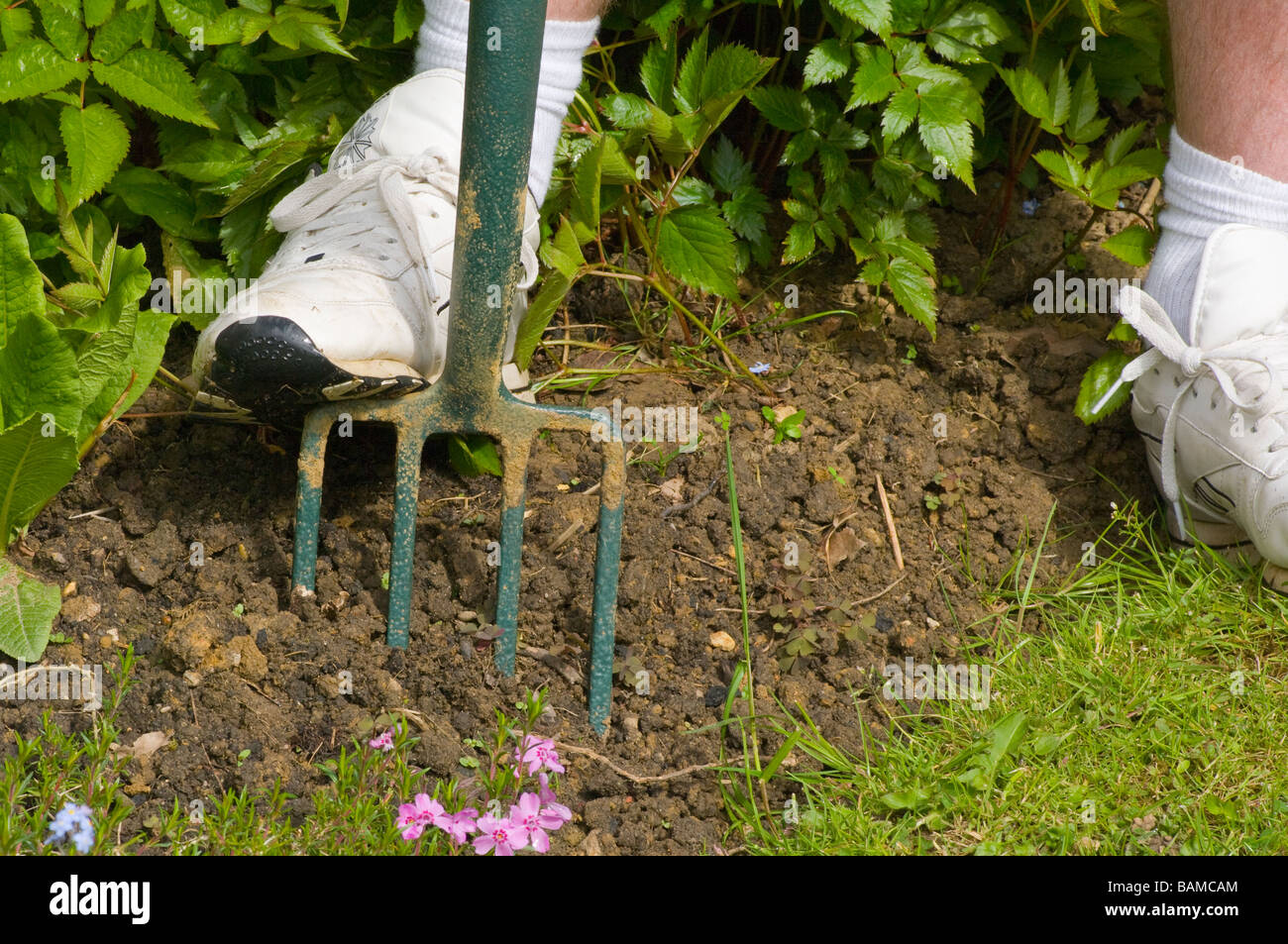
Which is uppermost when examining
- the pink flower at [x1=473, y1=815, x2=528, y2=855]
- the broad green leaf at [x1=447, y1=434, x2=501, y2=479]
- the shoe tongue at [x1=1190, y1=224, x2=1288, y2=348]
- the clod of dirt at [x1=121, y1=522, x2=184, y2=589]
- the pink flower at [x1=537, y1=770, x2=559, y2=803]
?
the shoe tongue at [x1=1190, y1=224, x2=1288, y2=348]

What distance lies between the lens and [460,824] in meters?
1.43

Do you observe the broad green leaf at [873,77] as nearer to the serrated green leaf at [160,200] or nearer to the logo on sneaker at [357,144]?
the logo on sneaker at [357,144]

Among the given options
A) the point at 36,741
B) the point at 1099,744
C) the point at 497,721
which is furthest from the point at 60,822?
the point at 1099,744

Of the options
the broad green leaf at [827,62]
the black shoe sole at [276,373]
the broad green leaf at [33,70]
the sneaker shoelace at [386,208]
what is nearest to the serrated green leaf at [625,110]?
the broad green leaf at [827,62]

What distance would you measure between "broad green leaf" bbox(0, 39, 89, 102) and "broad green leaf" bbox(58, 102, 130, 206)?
57 mm

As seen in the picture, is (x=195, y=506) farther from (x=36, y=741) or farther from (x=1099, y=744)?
(x=1099, y=744)

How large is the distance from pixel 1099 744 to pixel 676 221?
1.11 metres

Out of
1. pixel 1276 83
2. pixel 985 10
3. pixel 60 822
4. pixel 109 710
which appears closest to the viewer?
pixel 60 822

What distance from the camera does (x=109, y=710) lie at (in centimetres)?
158

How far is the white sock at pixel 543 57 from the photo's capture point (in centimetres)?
193

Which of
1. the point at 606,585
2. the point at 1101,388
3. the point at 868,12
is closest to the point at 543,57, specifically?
the point at 868,12

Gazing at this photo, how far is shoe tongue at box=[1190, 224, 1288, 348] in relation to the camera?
6.41ft

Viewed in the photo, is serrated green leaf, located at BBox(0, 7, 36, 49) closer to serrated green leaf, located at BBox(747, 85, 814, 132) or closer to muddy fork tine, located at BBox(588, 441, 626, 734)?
muddy fork tine, located at BBox(588, 441, 626, 734)

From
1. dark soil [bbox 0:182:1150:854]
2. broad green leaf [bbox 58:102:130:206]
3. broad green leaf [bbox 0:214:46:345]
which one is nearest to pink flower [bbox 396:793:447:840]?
dark soil [bbox 0:182:1150:854]
